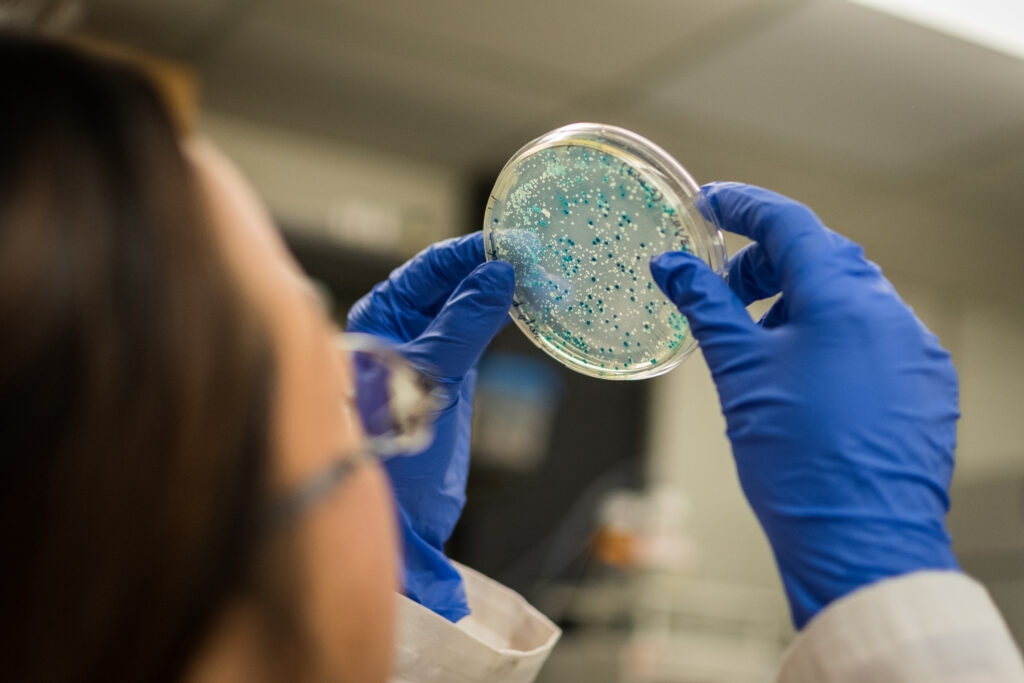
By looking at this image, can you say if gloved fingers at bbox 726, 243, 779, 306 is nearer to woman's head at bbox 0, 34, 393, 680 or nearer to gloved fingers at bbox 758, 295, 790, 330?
gloved fingers at bbox 758, 295, 790, 330

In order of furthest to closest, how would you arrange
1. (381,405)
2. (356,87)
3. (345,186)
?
1. (345,186)
2. (356,87)
3. (381,405)

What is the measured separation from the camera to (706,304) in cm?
73

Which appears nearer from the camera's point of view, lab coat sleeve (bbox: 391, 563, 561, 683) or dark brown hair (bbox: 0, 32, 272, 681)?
dark brown hair (bbox: 0, 32, 272, 681)

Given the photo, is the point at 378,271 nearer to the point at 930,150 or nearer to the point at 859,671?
the point at 930,150

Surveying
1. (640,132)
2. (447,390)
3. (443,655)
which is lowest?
(443,655)

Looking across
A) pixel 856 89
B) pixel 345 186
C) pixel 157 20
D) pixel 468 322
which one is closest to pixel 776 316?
pixel 468 322

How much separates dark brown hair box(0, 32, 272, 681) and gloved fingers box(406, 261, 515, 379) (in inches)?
17.1

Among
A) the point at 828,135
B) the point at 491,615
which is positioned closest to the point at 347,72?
the point at 828,135

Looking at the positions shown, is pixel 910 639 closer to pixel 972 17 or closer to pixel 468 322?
pixel 468 322

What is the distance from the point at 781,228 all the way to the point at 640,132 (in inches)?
87.6

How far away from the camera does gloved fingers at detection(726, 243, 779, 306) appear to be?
0.82 metres

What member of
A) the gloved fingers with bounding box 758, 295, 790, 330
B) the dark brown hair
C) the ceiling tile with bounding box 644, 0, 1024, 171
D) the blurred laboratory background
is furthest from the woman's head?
the ceiling tile with bounding box 644, 0, 1024, 171

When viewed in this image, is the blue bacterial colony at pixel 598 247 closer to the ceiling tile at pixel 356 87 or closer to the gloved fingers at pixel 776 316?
the gloved fingers at pixel 776 316

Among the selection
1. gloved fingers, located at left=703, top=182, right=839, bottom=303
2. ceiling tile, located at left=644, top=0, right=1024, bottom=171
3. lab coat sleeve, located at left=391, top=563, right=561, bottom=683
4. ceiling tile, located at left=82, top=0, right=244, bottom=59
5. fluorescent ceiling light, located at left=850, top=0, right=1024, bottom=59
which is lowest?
lab coat sleeve, located at left=391, top=563, right=561, bottom=683
